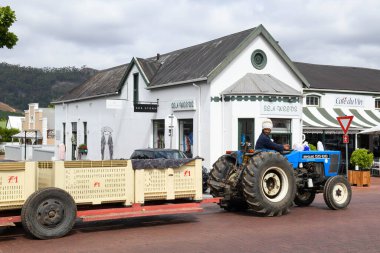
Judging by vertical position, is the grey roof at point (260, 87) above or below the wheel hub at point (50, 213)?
above

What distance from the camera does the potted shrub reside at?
2058cm

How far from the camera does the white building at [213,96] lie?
23047mm

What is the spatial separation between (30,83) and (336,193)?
171m

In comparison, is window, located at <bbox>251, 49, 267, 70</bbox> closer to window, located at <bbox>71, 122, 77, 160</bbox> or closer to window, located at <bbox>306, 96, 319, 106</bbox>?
window, located at <bbox>306, 96, 319, 106</bbox>

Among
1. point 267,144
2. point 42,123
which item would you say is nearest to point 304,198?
point 267,144

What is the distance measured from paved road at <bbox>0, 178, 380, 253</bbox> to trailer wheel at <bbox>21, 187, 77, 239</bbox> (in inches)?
7.4

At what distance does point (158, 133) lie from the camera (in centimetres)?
2755

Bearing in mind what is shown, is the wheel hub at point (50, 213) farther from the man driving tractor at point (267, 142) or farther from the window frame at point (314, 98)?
the window frame at point (314, 98)

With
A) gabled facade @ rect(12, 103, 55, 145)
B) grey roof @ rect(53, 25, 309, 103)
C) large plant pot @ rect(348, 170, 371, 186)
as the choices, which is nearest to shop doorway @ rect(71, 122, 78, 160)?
grey roof @ rect(53, 25, 309, 103)

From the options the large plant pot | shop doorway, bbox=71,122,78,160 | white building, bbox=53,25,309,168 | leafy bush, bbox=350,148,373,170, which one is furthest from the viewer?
shop doorway, bbox=71,122,78,160

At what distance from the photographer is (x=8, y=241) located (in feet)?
28.2

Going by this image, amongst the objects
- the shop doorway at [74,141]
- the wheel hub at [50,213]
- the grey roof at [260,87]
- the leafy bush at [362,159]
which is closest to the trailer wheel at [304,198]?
the wheel hub at [50,213]

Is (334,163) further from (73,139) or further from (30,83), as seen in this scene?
(30,83)

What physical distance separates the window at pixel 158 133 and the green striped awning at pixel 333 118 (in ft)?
23.9
